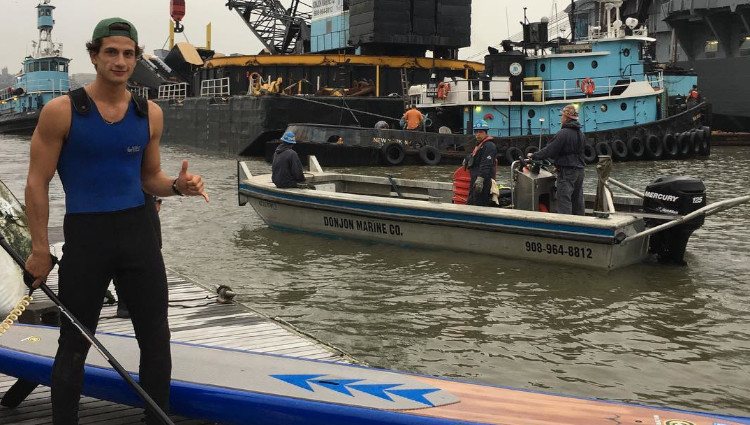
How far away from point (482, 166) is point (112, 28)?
328 inches

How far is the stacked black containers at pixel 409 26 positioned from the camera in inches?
1511

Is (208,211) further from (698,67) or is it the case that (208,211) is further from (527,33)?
(698,67)

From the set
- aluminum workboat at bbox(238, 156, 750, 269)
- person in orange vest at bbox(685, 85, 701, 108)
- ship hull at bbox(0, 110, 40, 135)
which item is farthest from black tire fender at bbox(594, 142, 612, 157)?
ship hull at bbox(0, 110, 40, 135)

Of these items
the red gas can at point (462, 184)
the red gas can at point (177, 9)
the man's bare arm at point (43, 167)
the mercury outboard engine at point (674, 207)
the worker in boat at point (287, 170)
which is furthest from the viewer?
the red gas can at point (177, 9)

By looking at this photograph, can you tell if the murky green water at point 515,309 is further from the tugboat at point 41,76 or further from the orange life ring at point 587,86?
the tugboat at point 41,76

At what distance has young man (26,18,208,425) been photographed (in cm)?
352

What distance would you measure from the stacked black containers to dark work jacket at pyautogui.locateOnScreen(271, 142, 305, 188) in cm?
2546

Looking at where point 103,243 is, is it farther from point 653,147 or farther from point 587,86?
point 653,147

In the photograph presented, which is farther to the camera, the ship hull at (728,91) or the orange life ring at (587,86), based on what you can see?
the ship hull at (728,91)

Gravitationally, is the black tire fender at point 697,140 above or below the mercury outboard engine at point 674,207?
above

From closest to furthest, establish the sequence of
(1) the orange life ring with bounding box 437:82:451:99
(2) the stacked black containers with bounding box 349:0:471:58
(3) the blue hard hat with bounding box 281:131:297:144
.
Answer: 1. (3) the blue hard hat with bounding box 281:131:297:144
2. (1) the orange life ring with bounding box 437:82:451:99
3. (2) the stacked black containers with bounding box 349:0:471:58

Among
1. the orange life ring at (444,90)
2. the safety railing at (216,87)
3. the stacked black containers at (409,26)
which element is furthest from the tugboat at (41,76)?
the orange life ring at (444,90)

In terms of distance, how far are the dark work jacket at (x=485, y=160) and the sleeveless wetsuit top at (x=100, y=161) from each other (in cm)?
817

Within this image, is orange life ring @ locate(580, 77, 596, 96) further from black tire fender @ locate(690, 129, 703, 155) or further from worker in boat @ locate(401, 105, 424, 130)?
worker in boat @ locate(401, 105, 424, 130)
